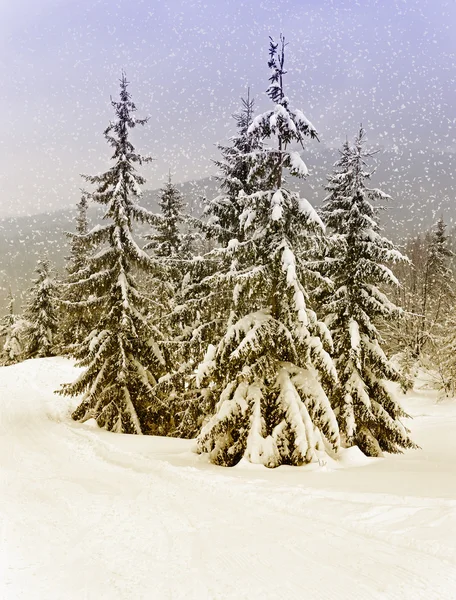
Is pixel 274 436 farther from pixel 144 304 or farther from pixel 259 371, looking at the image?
pixel 144 304

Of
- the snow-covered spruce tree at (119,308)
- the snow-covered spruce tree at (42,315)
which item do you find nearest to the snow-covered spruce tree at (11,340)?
the snow-covered spruce tree at (42,315)

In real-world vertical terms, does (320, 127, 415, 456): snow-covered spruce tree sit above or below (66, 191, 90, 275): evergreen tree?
below

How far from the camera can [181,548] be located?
5301mm


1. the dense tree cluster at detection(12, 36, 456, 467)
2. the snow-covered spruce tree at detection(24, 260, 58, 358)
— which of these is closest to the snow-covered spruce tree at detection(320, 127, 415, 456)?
the dense tree cluster at detection(12, 36, 456, 467)

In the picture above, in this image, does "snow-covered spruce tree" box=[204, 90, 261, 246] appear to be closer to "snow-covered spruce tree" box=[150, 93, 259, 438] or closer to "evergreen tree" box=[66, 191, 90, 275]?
"snow-covered spruce tree" box=[150, 93, 259, 438]

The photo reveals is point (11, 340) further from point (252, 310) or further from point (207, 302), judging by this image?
point (252, 310)

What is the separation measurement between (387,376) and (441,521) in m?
9.46

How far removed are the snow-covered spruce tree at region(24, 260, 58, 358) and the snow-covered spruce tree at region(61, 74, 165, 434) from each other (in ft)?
74.6

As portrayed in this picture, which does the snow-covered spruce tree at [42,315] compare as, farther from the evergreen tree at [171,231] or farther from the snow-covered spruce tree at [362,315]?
the snow-covered spruce tree at [362,315]

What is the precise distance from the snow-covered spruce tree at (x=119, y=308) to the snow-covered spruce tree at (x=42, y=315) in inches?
895

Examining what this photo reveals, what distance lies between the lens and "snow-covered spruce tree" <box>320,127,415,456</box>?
1395 cm

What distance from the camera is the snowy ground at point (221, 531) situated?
4.34 m

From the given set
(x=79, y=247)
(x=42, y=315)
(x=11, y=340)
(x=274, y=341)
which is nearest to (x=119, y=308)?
(x=274, y=341)

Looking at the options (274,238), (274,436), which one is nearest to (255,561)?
(274,436)
